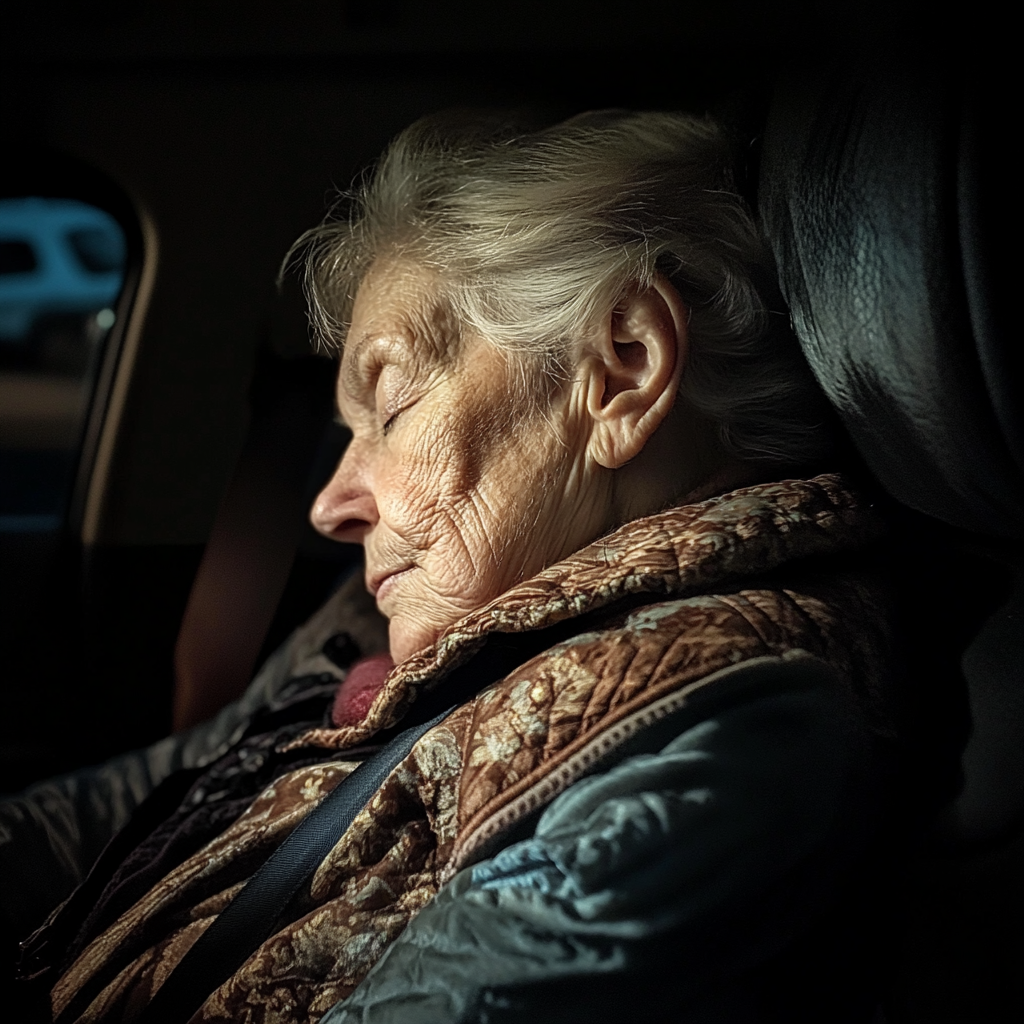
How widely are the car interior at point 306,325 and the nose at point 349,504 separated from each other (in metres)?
0.19

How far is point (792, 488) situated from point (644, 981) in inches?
17.8

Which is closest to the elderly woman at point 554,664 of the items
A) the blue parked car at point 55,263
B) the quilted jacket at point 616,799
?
the quilted jacket at point 616,799

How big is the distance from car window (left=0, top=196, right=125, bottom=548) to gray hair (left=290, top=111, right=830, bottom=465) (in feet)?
1.77

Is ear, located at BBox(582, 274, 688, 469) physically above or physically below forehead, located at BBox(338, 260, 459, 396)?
below

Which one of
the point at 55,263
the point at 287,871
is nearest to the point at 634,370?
the point at 287,871

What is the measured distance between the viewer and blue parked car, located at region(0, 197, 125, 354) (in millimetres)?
1226

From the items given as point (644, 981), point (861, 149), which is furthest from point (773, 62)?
point (644, 981)

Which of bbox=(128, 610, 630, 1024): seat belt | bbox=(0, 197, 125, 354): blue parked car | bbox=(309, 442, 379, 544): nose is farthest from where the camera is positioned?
bbox=(0, 197, 125, 354): blue parked car

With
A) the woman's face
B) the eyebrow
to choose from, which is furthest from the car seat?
the eyebrow

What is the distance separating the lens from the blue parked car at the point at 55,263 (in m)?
1.23

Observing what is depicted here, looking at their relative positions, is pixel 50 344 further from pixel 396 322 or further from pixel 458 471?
pixel 458 471

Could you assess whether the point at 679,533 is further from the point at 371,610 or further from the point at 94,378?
the point at 94,378

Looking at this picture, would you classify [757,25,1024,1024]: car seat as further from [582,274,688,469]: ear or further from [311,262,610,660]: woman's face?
[311,262,610,660]: woman's face

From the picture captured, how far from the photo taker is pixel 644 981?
0.64 m
